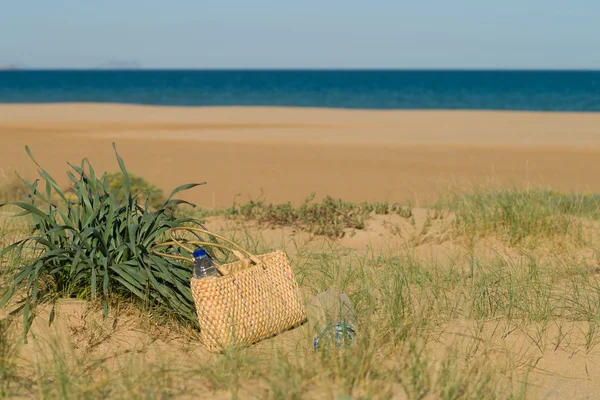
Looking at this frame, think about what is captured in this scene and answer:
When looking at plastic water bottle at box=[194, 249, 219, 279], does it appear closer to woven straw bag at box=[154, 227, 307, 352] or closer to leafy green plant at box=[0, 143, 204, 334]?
woven straw bag at box=[154, 227, 307, 352]

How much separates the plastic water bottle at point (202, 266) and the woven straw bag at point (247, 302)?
0.08m

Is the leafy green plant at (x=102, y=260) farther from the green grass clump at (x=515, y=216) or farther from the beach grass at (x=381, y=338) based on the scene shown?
the green grass clump at (x=515, y=216)

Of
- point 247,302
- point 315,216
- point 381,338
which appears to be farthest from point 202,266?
point 315,216

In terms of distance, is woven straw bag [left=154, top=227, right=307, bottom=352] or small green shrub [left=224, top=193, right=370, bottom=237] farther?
small green shrub [left=224, top=193, right=370, bottom=237]

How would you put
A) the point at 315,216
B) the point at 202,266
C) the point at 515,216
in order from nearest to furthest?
1. the point at 202,266
2. the point at 515,216
3. the point at 315,216

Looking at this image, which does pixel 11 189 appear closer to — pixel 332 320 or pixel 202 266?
pixel 202 266

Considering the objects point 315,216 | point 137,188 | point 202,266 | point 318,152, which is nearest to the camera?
point 202,266

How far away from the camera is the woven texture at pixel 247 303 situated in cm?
381

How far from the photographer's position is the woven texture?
3.81 metres

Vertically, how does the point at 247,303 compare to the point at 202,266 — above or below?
below

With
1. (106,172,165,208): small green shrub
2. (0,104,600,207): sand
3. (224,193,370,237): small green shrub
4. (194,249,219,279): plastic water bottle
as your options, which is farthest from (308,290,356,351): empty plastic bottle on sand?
(106,172,165,208): small green shrub

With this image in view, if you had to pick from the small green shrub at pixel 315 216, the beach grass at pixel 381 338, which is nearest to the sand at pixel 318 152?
the small green shrub at pixel 315 216

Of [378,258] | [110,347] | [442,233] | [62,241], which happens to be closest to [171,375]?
[110,347]

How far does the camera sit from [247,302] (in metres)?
3.95
